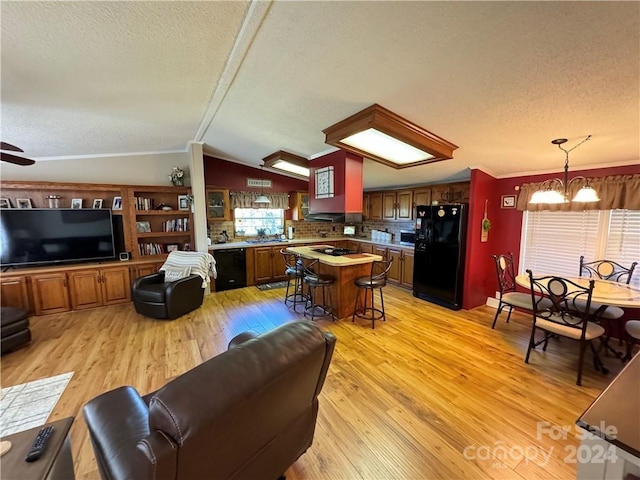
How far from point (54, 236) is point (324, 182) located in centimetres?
415

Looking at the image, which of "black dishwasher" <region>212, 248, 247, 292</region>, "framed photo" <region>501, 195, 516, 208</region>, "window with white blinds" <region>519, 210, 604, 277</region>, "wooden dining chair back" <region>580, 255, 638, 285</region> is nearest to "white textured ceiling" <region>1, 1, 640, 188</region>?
"window with white blinds" <region>519, 210, 604, 277</region>

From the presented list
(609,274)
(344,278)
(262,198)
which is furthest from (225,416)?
(262,198)

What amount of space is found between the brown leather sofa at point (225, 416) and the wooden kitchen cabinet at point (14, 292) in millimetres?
3746

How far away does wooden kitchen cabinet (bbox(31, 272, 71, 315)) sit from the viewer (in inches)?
144

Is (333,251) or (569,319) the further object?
(333,251)

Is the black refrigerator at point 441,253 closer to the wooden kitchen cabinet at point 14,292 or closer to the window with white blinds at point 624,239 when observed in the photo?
the window with white blinds at point 624,239

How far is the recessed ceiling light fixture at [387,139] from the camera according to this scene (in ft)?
7.55

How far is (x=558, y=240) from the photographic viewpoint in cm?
354

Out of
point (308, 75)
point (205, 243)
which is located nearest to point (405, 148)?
point (308, 75)

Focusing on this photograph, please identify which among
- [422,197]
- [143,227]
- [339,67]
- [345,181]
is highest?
[339,67]

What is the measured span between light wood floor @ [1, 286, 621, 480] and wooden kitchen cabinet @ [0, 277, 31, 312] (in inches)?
12.8

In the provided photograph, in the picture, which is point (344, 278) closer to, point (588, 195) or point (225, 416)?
point (588, 195)

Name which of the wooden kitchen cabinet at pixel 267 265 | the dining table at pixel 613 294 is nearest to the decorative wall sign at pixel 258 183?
the wooden kitchen cabinet at pixel 267 265

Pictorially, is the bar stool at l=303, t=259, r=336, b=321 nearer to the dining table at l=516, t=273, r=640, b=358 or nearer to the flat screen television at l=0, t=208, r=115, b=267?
the dining table at l=516, t=273, r=640, b=358
